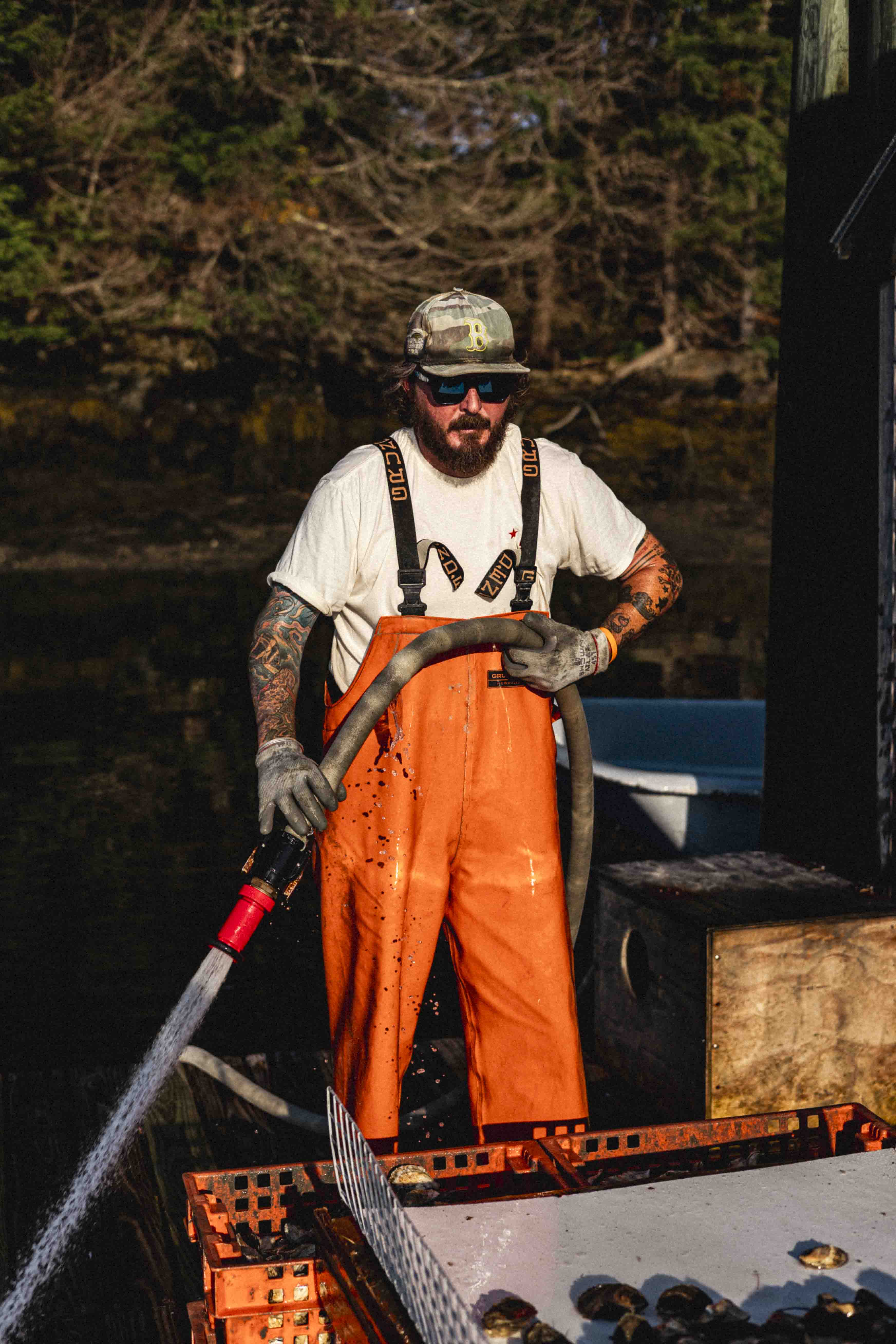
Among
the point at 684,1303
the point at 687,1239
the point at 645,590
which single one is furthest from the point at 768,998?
the point at 684,1303

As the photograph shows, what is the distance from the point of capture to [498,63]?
94.1ft

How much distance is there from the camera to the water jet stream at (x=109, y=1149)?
361cm

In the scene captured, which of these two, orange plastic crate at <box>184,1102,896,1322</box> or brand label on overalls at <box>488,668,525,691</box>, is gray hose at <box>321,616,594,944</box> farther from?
orange plastic crate at <box>184,1102,896,1322</box>

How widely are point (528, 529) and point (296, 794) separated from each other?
2.88 ft

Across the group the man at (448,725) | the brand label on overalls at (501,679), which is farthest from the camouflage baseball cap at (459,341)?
the brand label on overalls at (501,679)

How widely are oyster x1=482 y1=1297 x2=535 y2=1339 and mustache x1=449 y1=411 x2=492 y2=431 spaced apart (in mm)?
1932

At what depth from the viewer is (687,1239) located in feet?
7.88

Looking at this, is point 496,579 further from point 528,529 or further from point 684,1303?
point 684,1303

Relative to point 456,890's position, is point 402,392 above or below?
above

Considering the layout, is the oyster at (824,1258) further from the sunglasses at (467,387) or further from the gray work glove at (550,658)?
the sunglasses at (467,387)

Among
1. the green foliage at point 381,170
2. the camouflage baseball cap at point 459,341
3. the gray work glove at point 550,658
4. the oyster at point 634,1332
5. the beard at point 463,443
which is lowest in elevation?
the oyster at point 634,1332

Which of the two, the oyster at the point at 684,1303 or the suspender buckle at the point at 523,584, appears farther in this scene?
the suspender buckle at the point at 523,584

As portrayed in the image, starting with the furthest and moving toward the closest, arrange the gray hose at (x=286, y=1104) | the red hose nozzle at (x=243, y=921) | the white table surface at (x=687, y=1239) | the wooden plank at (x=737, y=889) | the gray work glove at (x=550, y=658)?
the gray hose at (x=286, y=1104), the wooden plank at (x=737, y=889), the gray work glove at (x=550, y=658), the red hose nozzle at (x=243, y=921), the white table surface at (x=687, y=1239)

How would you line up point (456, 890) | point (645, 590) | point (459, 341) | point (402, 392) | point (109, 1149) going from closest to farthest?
point (459, 341) < point (456, 890) < point (402, 392) < point (645, 590) < point (109, 1149)
